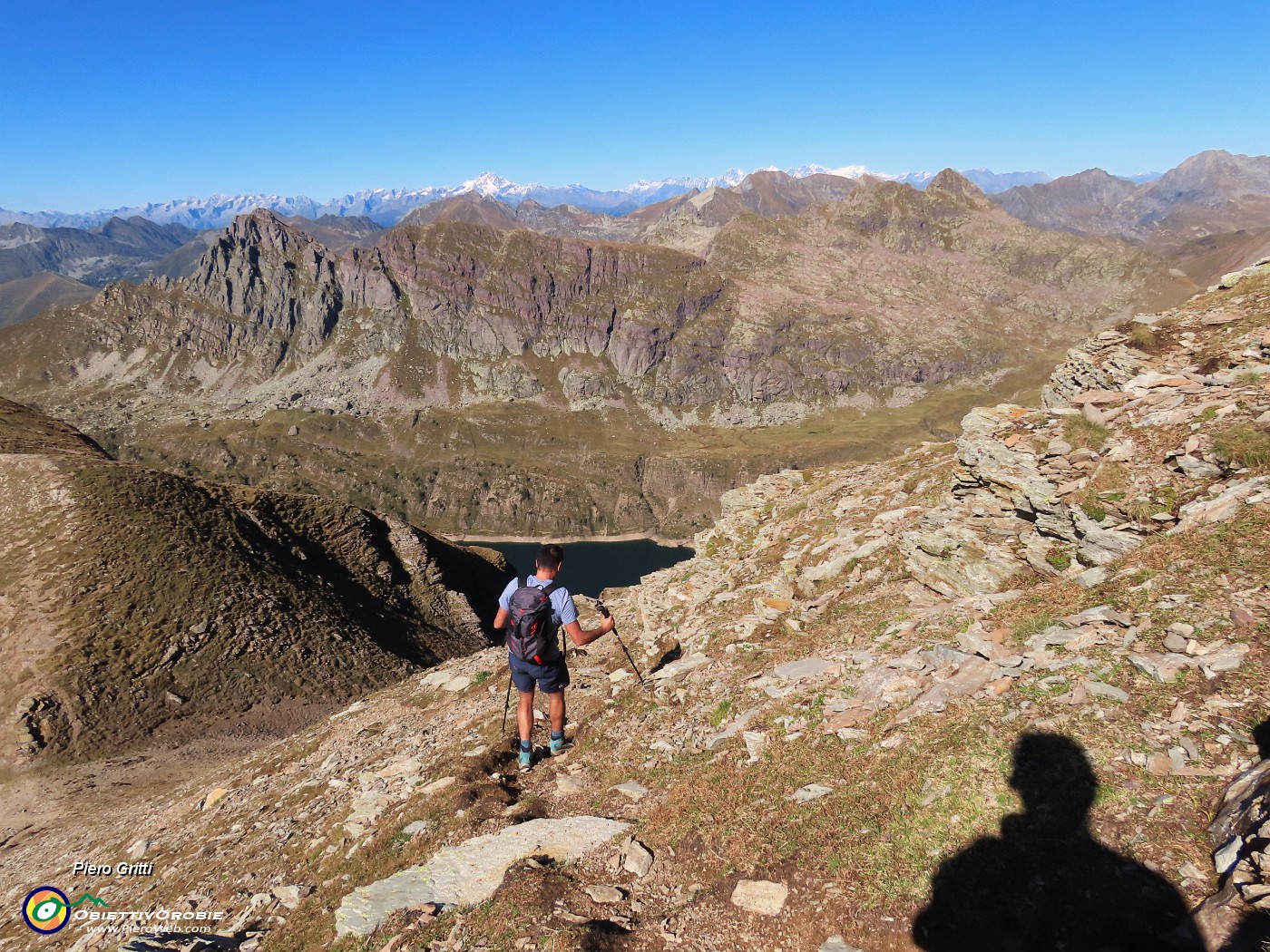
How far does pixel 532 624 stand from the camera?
13727 mm

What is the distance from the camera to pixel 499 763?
15.7 meters

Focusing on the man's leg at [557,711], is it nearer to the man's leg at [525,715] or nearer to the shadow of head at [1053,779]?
the man's leg at [525,715]

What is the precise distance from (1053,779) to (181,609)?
57190mm

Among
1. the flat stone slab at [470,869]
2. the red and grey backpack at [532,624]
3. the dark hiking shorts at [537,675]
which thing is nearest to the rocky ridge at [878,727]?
the flat stone slab at [470,869]

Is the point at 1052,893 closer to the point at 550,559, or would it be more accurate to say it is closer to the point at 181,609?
the point at 550,559

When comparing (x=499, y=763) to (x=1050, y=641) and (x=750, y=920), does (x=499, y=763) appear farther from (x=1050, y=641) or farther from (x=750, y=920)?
(x=1050, y=641)

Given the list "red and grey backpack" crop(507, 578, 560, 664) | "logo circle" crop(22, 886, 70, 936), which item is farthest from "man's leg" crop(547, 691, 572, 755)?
"logo circle" crop(22, 886, 70, 936)

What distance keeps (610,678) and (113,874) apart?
53.1 feet

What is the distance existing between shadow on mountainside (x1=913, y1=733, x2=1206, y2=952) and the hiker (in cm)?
762

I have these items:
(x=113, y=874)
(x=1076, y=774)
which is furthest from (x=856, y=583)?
(x=113, y=874)

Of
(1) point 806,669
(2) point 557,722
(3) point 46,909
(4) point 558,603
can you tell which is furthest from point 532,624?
(3) point 46,909

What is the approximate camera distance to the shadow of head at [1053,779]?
9.38 metres

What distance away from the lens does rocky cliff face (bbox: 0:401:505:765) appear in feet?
136

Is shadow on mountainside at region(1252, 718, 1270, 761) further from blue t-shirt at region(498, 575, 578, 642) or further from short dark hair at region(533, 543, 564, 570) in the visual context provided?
short dark hair at region(533, 543, 564, 570)
